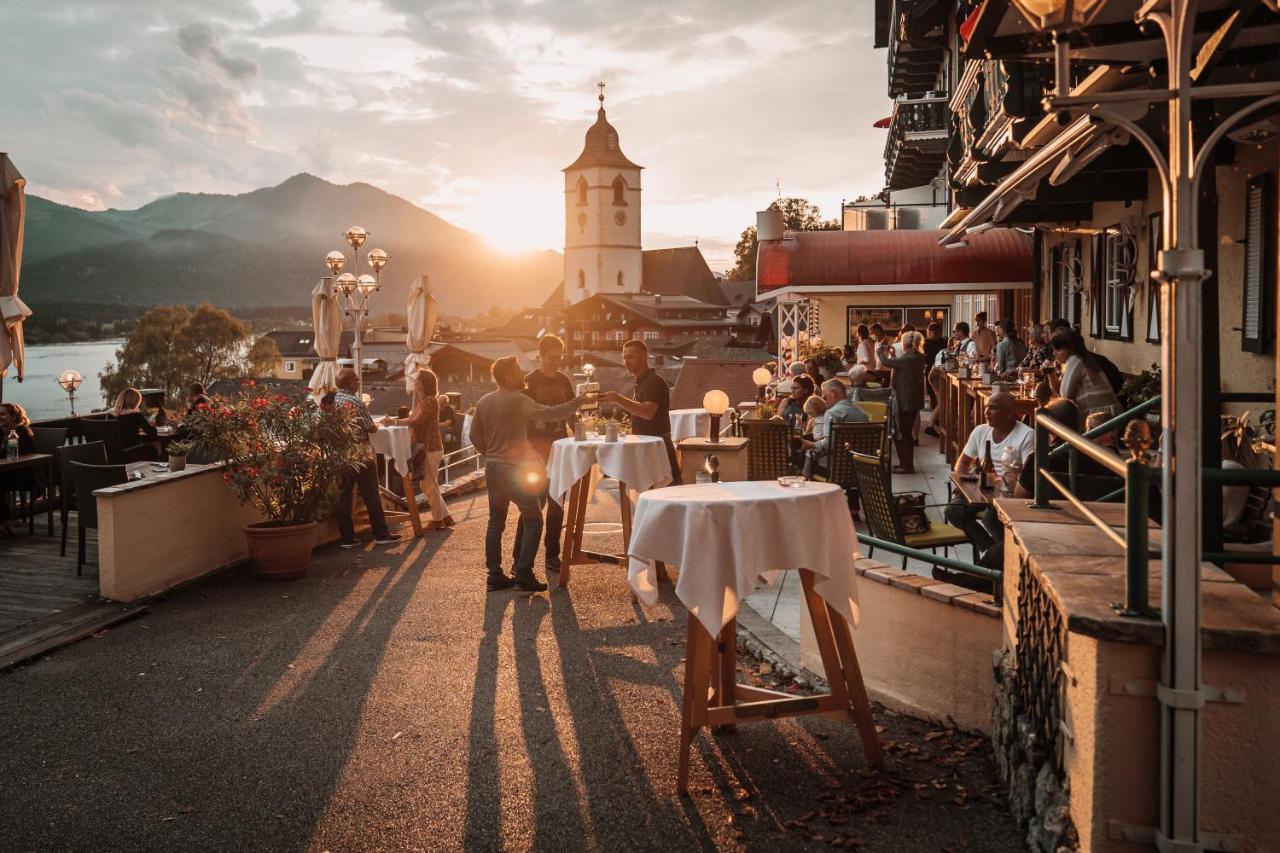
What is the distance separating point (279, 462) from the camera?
892 cm

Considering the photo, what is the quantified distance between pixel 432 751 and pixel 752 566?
5.71 ft

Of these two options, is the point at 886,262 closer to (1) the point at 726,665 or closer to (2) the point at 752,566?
(1) the point at 726,665

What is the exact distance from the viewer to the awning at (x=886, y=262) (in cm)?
2073

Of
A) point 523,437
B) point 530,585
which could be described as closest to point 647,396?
point 523,437

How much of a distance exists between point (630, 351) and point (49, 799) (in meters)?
5.51

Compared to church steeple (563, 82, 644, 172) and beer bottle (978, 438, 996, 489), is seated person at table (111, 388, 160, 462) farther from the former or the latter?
church steeple (563, 82, 644, 172)

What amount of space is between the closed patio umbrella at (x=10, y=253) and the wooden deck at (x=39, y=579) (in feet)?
5.16

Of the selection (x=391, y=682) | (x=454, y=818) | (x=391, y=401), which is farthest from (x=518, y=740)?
(x=391, y=401)

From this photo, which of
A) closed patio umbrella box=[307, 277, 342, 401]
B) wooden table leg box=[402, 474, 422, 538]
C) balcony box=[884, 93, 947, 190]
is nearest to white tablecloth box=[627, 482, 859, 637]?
wooden table leg box=[402, 474, 422, 538]

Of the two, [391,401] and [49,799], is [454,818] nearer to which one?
[49,799]

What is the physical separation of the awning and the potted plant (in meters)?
14.5

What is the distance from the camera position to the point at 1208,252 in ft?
18.4

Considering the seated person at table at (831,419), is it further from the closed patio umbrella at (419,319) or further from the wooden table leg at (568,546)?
the closed patio umbrella at (419,319)

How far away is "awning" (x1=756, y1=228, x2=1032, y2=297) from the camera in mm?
20734
